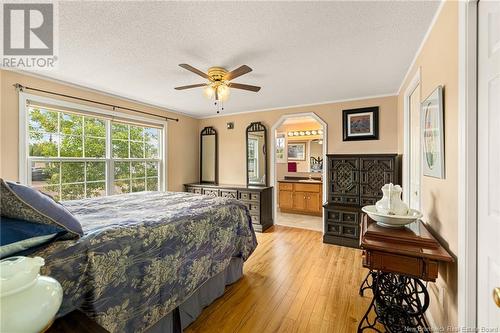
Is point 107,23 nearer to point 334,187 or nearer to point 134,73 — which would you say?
point 134,73

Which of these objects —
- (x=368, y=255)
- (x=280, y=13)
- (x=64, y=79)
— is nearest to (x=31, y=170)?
(x=64, y=79)

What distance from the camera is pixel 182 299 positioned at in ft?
5.44

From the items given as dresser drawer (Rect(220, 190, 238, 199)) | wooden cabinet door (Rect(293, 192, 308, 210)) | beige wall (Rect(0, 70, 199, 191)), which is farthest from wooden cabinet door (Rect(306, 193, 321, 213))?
beige wall (Rect(0, 70, 199, 191))

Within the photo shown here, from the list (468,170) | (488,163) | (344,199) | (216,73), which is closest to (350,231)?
(344,199)

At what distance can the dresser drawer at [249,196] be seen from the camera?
4.25m

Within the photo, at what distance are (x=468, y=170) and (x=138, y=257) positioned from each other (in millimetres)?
1927

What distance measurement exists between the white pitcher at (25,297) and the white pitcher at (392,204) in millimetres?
1936

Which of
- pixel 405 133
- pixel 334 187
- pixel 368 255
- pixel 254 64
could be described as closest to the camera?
pixel 368 255

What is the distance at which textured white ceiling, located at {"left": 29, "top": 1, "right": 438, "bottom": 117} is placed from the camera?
62.4 inches

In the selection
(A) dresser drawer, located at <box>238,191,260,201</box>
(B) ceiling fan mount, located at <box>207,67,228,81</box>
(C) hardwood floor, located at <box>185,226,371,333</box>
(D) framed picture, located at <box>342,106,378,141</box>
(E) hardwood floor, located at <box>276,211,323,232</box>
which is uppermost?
(B) ceiling fan mount, located at <box>207,67,228,81</box>

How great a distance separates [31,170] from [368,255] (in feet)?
12.2

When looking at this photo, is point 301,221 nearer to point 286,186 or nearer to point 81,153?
point 286,186

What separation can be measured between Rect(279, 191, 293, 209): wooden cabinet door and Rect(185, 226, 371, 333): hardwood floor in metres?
2.30

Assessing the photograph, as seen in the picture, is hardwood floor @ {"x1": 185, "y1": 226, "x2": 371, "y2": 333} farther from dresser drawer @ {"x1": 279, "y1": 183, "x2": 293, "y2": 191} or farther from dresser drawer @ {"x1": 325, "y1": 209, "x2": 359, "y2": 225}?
dresser drawer @ {"x1": 279, "y1": 183, "x2": 293, "y2": 191}
